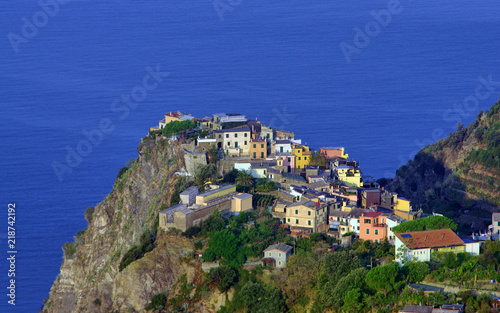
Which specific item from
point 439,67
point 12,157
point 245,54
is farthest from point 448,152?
point 245,54

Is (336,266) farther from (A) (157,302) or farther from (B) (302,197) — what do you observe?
(A) (157,302)

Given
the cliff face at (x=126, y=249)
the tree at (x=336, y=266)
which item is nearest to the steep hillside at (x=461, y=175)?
the cliff face at (x=126, y=249)

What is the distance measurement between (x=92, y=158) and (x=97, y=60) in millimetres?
58530

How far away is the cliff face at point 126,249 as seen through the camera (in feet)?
215

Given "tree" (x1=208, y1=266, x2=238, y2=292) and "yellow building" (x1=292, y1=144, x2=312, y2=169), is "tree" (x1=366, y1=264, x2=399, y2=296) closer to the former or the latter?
"tree" (x1=208, y1=266, x2=238, y2=292)

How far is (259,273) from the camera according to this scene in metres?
63.3

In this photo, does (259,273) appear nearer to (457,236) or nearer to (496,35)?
(457,236)

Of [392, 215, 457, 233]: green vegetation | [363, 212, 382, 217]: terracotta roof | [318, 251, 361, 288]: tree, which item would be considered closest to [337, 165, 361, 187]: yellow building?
[363, 212, 382, 217]: terracotta roof

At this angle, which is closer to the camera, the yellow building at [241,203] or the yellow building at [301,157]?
the yellow building at [241,203]

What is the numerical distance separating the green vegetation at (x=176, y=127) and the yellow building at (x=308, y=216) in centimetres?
1350

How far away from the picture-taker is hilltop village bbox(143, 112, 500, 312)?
62.2 meters

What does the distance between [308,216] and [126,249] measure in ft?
41.7

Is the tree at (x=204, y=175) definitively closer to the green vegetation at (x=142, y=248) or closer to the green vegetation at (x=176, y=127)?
the green vegetation at (x=142, y=248)

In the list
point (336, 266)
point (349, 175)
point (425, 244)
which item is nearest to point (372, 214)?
point (425, 244)
